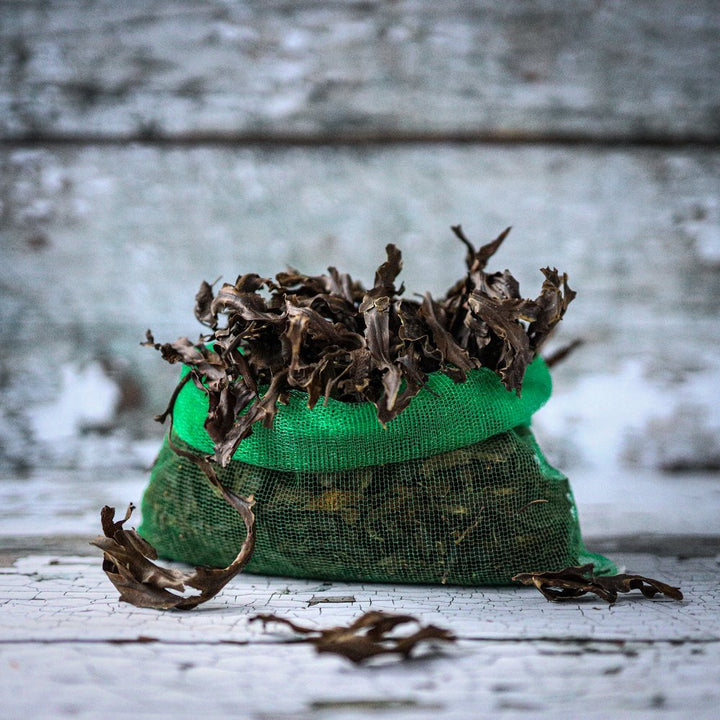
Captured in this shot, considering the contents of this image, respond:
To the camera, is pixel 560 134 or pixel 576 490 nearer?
pixel 576 490

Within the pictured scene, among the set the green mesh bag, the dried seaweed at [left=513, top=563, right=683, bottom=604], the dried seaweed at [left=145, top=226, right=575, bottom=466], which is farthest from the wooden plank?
the dried seaweed at [left=513, top=563, right=683, bottom=604]

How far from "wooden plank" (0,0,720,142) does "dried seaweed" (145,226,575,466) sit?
0.77 meters

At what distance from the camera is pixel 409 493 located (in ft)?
2.35

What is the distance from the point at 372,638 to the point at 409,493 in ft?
0.64

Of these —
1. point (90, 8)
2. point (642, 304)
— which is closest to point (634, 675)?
point (642, 304)

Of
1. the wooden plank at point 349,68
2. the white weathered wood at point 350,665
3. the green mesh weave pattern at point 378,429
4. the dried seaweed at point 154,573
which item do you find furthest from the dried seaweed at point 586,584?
the wooden plank at point 349,68

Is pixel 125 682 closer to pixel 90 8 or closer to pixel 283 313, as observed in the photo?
pixel 283 313

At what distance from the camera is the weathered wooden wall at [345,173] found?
4.77 ft

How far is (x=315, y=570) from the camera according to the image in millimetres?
742

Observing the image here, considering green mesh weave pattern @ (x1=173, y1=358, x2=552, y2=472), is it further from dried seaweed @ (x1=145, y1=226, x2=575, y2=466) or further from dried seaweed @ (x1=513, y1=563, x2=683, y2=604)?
dried seaweed @ (x1=513, y1=563, x2=683, y2=604)

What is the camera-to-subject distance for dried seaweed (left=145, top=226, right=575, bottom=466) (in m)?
0.70

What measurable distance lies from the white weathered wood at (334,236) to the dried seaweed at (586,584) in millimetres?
844

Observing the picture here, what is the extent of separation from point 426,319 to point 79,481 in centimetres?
92

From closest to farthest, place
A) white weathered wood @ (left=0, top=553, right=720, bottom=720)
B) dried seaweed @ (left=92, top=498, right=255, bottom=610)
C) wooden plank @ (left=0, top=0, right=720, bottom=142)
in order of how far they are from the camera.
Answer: white weathered wood @ (left=0, top=553, right=720, bottom=720)
dried seaweed @ (left=92, top=498, right=255, bottom=610)
wooden plank @ (left=0, top=0, right=720, bottom=142)
